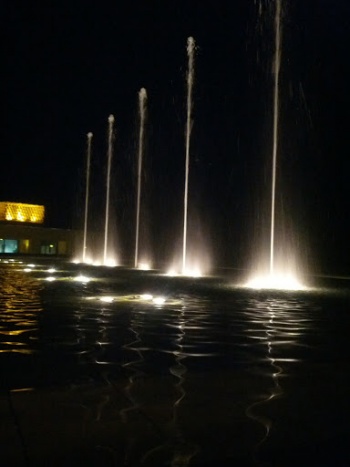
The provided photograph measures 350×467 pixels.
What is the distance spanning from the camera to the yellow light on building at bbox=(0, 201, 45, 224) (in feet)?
273

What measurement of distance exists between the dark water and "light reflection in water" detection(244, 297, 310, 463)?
0.03 metres

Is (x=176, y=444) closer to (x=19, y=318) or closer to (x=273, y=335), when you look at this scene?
(x=273, y=335)

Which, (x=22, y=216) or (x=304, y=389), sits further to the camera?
(x=22, y=216)

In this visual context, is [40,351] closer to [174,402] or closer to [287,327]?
[174,402]

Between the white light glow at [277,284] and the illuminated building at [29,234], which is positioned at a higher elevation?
the illuminated building at [29,234]

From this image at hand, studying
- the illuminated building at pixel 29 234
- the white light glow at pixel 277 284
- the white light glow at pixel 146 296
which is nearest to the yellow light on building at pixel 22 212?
the illuminated building at pixel 29 234

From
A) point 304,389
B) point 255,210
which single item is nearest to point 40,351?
point 304,389

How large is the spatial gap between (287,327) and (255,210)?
5596 cm

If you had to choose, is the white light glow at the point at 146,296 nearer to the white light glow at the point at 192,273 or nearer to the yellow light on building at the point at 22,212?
the white light glow at the point at 192,273

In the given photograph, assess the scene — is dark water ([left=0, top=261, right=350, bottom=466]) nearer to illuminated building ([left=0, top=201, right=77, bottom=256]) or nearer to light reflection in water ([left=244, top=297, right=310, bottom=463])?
light reflection in water ([left=244, top=297, right=310, bottom=463])

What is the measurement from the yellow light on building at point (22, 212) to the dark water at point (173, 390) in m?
72.9

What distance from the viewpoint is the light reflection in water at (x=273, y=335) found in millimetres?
5625

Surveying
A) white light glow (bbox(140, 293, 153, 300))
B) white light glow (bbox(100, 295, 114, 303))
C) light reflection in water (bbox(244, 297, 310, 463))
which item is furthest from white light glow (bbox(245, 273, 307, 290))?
white light glow (bbox(100, 295, 114, 303))

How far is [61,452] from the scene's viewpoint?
4.40 metres
